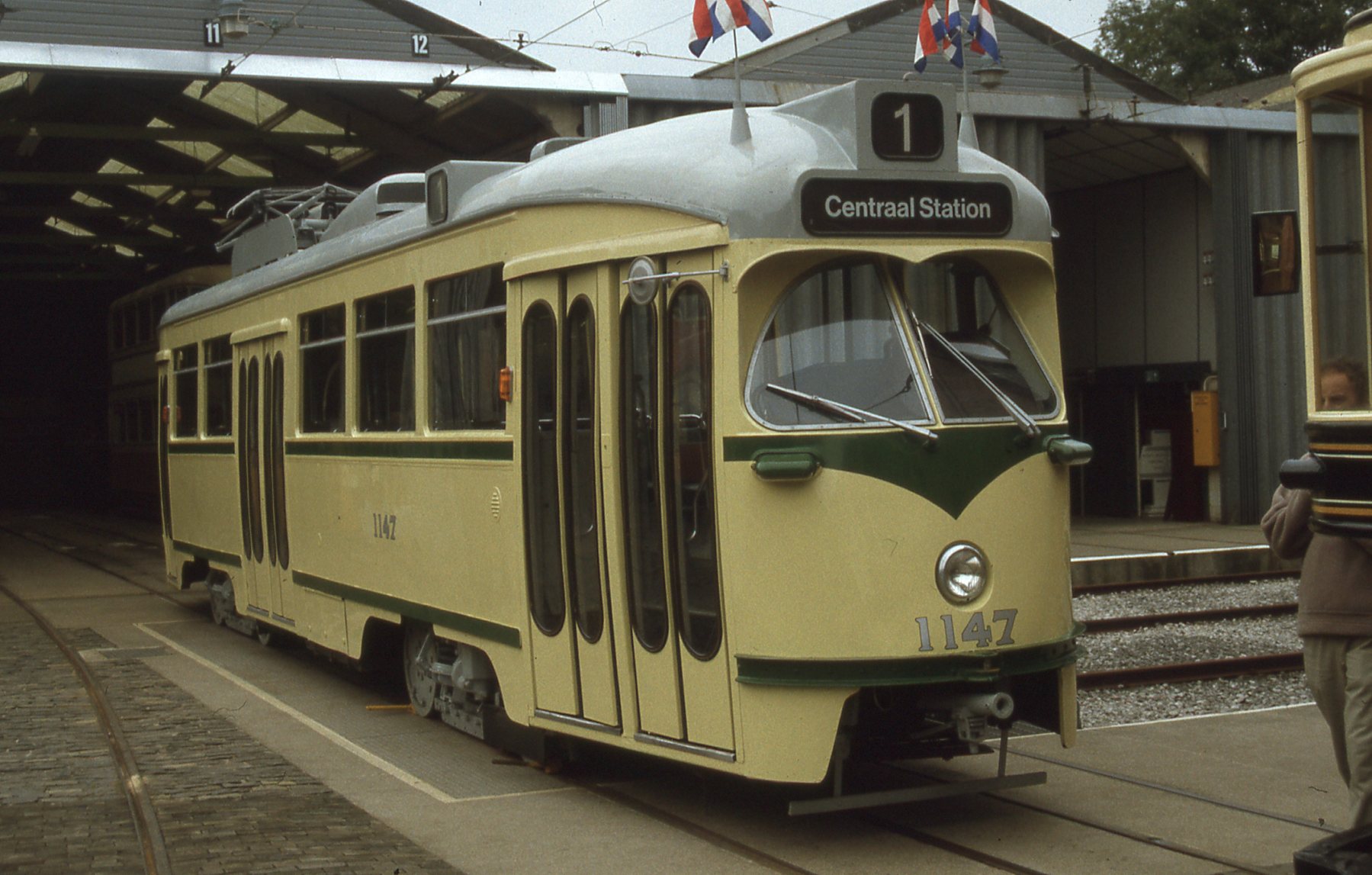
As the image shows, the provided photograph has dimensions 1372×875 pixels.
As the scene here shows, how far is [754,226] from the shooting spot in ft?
20.6

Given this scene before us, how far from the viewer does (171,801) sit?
7.45 metres

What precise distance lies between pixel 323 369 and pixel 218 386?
3.23 m

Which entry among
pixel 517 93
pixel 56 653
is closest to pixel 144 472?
pixel 517 93

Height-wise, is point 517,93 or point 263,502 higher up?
point 517,93

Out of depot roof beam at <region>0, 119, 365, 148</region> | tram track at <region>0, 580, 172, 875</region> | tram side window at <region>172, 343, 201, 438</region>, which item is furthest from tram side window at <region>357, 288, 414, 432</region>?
depot roof beam at <region>0, 119, 365, 148</region>

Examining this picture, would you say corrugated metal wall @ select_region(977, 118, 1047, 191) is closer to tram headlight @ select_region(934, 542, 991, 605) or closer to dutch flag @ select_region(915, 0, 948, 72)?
dutch flag @ select_region(915, 0, 948, 72)

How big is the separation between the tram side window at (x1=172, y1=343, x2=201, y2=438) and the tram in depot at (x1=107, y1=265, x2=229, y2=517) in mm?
12400

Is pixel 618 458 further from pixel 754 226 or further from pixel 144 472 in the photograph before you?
pixel 144 472

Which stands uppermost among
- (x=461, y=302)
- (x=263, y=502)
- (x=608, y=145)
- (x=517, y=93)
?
(x=517, y=93)

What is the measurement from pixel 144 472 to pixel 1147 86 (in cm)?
1942

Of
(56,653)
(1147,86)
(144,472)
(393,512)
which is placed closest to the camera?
(393,512)

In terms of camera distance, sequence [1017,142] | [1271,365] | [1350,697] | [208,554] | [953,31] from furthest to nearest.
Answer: [1271,365]
[1017,142]
[208,554]
[953,31]
[1350,697]

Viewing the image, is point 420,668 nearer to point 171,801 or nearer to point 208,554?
point 171,801

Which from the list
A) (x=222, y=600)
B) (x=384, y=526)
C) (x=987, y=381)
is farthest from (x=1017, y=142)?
(x=987, y=381)
